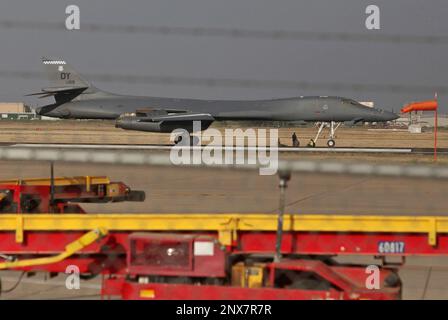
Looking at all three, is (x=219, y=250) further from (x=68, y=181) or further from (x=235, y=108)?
(x=235, y=108)

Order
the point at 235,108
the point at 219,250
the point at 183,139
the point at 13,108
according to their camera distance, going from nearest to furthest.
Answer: the point at 219,250, the point at 183,139, the point at 235,108, the point at 13,108

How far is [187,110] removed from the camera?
42.9 metres

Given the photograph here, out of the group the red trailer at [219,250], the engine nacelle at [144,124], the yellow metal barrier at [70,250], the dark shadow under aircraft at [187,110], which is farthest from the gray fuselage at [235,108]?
the yellow metal barrier at [70,250]

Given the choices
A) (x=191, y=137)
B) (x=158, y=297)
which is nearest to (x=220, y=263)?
(x=158, y=297)

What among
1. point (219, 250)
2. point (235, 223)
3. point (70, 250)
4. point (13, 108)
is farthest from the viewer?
point (13, 108)

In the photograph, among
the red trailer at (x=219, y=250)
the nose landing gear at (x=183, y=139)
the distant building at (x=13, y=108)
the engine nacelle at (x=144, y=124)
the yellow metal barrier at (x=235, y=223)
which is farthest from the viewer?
the distant building at (x=13, y=108)

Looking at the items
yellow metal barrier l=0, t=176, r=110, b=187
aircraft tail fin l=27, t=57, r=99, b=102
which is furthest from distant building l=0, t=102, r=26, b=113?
yellow metal barrier l=0, t=176, r=110, b=187

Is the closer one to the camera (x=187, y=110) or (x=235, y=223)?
(x=235, y=223)

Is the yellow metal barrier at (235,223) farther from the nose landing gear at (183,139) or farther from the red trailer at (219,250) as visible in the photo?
the nose landing gear at (183,139)

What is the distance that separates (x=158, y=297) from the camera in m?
5.36

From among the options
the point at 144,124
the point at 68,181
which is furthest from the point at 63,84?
the point at 68,181

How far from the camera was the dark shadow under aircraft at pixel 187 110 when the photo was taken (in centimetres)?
4141

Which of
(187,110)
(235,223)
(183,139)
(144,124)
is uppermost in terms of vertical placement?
(187,110)
